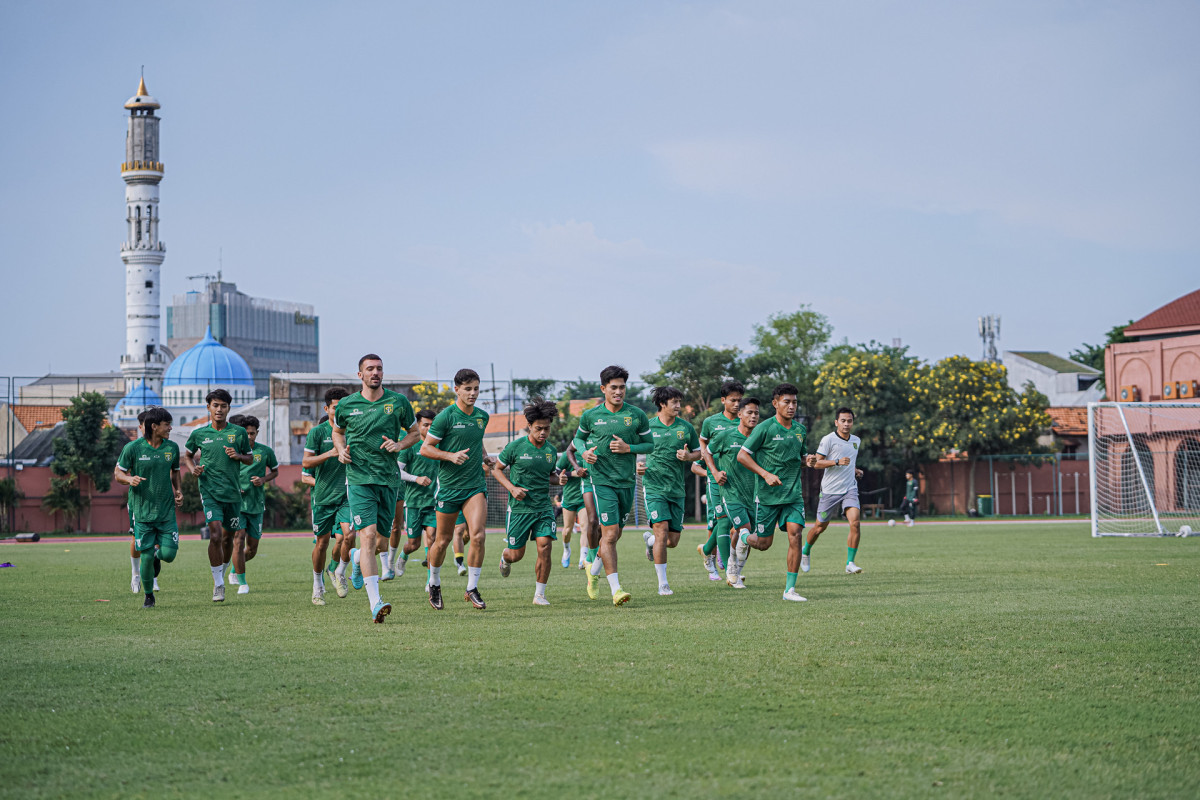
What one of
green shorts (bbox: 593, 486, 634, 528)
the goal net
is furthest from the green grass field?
the goal net

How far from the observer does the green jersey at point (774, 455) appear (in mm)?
13062

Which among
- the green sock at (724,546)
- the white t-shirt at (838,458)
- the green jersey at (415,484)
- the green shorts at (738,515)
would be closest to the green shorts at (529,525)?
the green jersey at (415,484)

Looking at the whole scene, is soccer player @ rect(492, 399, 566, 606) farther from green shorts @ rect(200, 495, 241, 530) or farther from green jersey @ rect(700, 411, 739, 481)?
green shorts @ rect(200, 495, 241, 530)

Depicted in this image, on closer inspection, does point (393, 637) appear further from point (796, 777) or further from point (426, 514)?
point (426, 514)

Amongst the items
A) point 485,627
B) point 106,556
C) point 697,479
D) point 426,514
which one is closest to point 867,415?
point 697,479

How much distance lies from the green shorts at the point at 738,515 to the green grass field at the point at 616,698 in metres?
1.93

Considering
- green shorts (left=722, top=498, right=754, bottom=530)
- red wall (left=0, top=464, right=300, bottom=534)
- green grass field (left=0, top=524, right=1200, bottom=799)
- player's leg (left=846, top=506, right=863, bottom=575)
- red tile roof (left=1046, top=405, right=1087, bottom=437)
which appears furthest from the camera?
red tile roof (left=1046, top=405, right=1087, bottom=437)

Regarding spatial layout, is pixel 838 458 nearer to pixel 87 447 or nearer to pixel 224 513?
pixel 224 513

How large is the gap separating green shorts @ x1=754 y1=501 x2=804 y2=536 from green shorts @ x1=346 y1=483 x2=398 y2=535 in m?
4.14

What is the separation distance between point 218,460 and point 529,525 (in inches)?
157

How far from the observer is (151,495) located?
12.9 m

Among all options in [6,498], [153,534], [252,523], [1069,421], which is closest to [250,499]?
[252,523]

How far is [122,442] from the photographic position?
44.9 metres

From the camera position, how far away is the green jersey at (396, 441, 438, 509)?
51.0 feet
